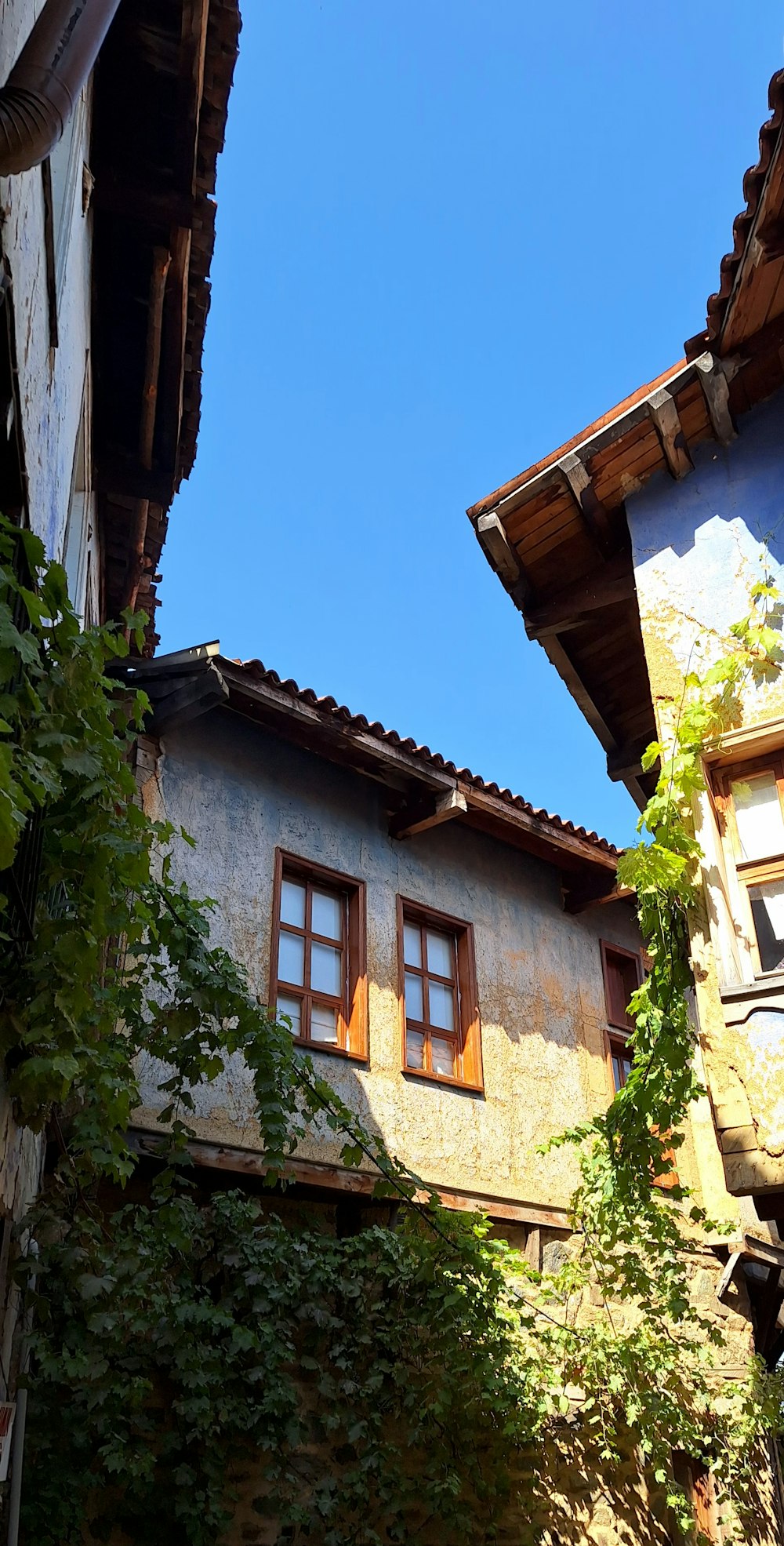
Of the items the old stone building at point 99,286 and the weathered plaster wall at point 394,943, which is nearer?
the old stone building at point 99,286

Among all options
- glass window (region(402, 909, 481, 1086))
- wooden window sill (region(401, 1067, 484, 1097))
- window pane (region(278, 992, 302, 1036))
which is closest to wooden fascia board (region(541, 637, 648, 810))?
glass window (region(402, 909, 481, 1086))

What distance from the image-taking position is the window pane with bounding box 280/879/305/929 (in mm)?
9234

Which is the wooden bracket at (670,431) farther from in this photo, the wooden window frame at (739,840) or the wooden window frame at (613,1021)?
the wooden window frame at (613,1021)

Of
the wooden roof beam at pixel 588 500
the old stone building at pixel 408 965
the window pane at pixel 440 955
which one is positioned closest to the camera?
the wooden roof beam at pixel 588 500

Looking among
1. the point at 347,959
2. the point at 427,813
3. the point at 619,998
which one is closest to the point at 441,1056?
the point at 347,959

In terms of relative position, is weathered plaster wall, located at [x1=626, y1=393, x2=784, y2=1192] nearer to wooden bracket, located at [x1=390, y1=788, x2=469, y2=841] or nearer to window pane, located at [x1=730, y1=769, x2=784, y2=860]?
window pane, located at [x1=730, y1=769, x2=784, y2=860]

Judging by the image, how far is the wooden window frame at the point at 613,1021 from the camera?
11.4m

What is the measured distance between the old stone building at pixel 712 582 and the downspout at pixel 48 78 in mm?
4512

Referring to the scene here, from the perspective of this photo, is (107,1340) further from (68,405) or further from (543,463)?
(543,463)

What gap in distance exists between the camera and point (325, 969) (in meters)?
9.36

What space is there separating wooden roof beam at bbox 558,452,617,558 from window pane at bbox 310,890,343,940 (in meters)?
3.25

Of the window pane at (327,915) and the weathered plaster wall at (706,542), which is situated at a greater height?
the weathered plaster wall at (706,542)

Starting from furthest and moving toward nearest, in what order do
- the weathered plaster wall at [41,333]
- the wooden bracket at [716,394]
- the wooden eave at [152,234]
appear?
the wooden bracket at [716,394] < the wooden eave at [152,234] < the weathered plaster wall at [41,333]

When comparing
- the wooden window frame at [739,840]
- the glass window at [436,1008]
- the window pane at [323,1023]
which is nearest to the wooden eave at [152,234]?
the window pane at [323,1023]
